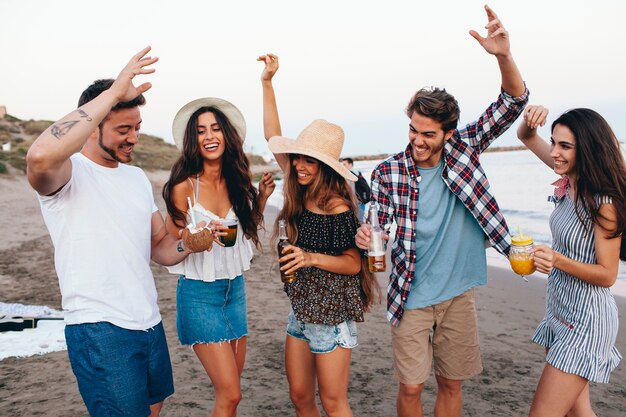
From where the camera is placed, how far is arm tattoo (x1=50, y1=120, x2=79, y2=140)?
2.51 meters

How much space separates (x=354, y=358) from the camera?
614 centimetres

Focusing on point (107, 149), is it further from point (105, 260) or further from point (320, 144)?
point (320, 144)

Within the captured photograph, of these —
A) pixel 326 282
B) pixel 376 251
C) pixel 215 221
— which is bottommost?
pixel 326 282

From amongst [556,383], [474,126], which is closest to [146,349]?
[556,383]

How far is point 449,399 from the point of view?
4027 mm

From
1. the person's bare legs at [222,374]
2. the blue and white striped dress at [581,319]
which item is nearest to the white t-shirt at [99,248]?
the person's bare legs at [222,374]

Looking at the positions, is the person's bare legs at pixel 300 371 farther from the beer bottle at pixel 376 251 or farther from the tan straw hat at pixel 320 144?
the tan straw hat at pixel 320 144

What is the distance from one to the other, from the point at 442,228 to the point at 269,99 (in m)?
1.68

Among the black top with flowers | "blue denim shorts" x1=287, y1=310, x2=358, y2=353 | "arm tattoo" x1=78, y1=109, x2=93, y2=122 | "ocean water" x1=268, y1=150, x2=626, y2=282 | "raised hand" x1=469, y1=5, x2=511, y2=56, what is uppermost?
"raised hand" x1=469, y1=5, x2=511, y2=56

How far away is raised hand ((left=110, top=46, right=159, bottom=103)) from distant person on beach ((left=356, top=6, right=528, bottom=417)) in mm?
1773

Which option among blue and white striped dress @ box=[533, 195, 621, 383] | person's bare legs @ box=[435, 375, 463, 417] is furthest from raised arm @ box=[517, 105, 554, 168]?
person's bare legs @ box=[435, 375, 463, 417]

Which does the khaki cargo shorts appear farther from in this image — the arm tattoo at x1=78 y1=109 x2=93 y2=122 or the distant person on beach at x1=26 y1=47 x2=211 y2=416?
the arm tattoo at x1=78 y1=109 x2=93 y2=122

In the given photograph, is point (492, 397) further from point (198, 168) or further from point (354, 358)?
point (198, 168)

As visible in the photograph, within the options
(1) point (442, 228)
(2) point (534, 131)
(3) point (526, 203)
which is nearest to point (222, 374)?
(1) point (442, 228)
